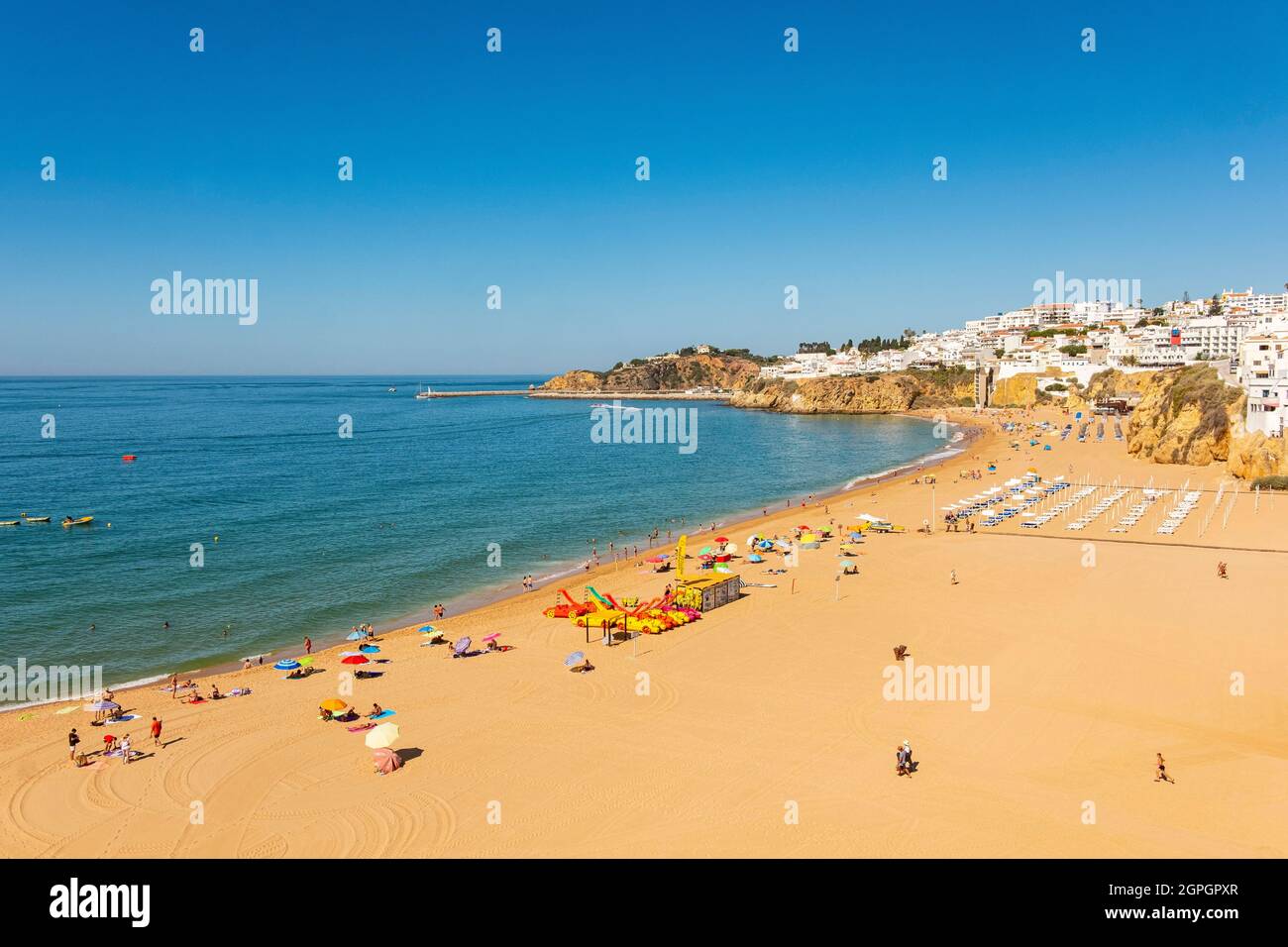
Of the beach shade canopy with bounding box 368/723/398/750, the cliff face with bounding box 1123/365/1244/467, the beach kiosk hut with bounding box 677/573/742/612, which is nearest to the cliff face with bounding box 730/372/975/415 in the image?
the cliff face with bounding box 1123/365/1244/467

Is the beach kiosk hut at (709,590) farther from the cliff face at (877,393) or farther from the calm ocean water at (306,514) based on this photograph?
the cliff face at (877,393)

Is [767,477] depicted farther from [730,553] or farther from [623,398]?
[623,398]

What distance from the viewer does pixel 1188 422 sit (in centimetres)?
5416

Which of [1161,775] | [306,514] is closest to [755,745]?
[1161,775]

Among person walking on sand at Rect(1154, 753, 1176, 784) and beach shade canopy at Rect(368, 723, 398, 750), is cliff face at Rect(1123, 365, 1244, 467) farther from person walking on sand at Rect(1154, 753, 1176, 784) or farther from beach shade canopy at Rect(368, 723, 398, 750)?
beach shade canopy at Rect(368, 723, 398, 750)

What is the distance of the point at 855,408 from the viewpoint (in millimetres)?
128750

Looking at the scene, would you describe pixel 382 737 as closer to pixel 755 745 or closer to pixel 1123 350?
pixel 755 745

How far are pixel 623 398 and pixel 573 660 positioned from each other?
170326 millimetres

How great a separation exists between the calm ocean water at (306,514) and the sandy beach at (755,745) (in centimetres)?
490

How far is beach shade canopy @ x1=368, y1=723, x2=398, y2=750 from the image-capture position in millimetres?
15336

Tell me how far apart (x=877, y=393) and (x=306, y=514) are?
104 metres

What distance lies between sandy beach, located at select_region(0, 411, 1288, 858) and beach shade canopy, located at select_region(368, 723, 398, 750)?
0.60 meters

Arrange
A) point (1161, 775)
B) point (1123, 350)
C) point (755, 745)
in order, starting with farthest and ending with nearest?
point (1123, 350) → point (755, 745) → point (1161, 775)
